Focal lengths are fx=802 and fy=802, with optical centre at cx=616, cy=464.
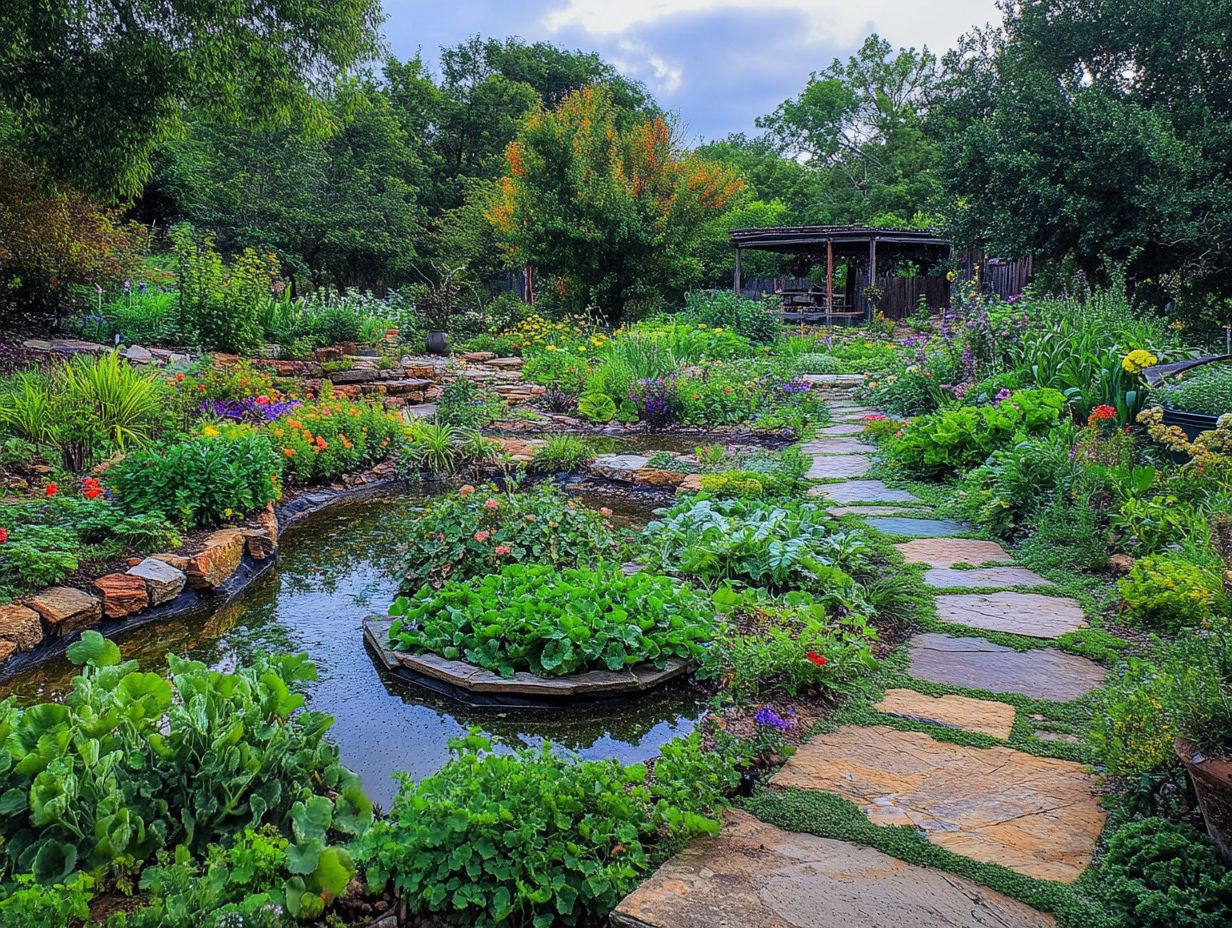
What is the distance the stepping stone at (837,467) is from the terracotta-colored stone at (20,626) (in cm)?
444

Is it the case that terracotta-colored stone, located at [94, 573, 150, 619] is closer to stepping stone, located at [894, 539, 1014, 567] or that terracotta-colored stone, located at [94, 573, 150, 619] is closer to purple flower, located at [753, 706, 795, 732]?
purple flower, located at [753, 706, 795, 732]

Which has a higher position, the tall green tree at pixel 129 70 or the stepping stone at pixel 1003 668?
the tall green tree at pixel 129 70

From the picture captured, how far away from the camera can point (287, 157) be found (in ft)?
59.9

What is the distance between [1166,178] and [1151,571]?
1155cm

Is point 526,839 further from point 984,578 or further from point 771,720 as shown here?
point 984,578

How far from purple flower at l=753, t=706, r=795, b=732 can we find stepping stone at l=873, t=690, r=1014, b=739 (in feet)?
1.06

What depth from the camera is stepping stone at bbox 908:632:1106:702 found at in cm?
253

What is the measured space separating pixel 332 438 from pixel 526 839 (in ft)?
17.3

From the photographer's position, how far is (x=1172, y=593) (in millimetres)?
2846

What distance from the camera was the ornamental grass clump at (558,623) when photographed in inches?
117

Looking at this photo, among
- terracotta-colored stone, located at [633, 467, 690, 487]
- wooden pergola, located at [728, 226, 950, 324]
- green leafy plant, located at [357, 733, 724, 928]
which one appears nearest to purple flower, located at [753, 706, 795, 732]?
green leafy plant, located at [357, 733, 724, 928]

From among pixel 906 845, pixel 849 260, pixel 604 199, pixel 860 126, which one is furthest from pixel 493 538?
pixel 860 126

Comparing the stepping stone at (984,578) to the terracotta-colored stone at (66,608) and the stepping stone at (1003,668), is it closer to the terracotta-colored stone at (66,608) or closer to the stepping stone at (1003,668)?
the stepping stone at (1003,668)

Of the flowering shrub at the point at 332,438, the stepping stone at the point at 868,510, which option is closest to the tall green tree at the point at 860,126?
the flowering shrub at the point at 332,438
